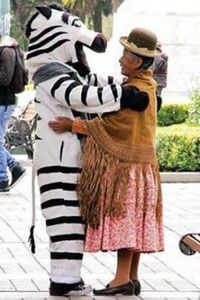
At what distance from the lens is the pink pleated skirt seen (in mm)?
7254

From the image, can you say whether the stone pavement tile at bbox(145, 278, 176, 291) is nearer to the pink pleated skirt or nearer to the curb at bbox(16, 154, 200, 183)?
the pink pleated skirt

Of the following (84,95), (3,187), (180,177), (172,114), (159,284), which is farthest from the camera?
(172,114)

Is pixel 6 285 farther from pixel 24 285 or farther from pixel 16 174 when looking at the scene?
pixel 16 174

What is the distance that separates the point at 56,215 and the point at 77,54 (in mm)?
→ 1059

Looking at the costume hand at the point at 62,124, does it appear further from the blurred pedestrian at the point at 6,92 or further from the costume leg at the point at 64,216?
the blurred pedestrian at the point at 6,92

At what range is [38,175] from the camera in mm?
7465

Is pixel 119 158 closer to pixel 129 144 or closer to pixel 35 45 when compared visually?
pixel 129 144

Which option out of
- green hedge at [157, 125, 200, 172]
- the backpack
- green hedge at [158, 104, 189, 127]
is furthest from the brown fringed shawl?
green hedge at [158, 104, 189, 127]

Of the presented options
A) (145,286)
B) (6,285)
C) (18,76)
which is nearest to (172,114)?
(18,76)

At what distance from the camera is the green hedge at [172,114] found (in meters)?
18.2

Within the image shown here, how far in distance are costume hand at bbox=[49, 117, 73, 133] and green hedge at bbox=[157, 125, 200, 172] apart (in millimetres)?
7051

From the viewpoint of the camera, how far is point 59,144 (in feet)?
24.1

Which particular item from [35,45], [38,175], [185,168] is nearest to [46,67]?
[35,45]

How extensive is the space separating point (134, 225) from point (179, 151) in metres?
7.12
